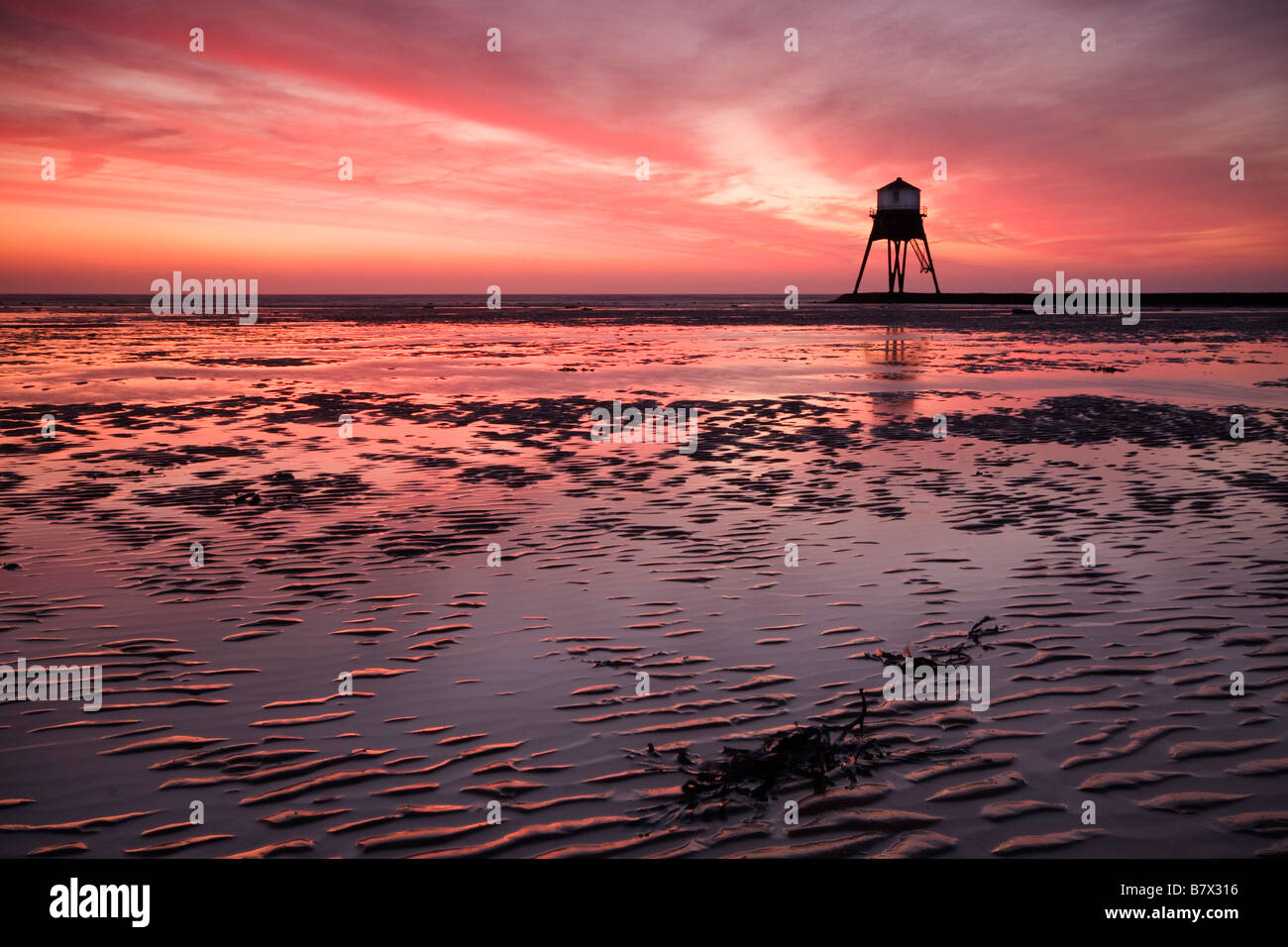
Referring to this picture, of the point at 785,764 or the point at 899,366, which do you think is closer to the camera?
the point at 785,764

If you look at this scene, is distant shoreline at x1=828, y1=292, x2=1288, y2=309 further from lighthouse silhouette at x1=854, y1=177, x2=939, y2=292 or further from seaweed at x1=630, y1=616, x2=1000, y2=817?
seaweed at x1=630, y1=616, x2=1000, y2=817

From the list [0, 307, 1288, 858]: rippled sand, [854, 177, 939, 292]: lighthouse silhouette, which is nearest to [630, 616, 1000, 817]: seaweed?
[0, 307, 1288, 858]: rippled sand

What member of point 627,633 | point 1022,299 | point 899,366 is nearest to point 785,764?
point 627,633

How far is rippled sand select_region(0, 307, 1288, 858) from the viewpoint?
4.17 meters

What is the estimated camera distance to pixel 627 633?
21.6 feet

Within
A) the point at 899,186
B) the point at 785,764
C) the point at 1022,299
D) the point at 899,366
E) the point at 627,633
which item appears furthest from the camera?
the point at 1022,299

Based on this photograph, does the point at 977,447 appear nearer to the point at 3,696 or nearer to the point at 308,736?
the point at 308,736

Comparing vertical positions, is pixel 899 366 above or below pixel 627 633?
above

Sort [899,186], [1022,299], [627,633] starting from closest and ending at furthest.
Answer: [627,633]
[899,186]
[1022,299]

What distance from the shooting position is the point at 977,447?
14.6 metres

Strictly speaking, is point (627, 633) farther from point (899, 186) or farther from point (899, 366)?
point (899, 186)

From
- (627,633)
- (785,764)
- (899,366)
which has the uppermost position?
(899,366)

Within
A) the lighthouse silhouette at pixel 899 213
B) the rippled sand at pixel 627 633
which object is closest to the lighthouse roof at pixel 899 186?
the lighthouse silhouette at pixel 899 213

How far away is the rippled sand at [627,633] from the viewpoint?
13.7ft
